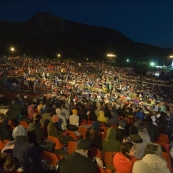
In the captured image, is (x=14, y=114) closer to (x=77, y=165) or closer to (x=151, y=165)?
(x=77, y=165)

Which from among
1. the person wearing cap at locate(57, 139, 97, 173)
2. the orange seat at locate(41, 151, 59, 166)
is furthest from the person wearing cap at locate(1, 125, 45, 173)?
the person wearing cap at locate(57, 139, 97, 173)

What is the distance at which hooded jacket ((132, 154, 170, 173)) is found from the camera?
10.1 feet

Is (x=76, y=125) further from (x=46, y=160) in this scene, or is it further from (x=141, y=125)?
(x=46, y=160)

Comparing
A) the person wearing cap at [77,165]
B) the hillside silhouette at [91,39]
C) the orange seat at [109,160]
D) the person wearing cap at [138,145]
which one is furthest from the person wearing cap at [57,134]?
the hillside silhouette at [91,39]

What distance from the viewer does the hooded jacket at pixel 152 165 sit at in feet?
10.1

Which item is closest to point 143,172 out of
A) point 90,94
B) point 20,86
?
point 20,86

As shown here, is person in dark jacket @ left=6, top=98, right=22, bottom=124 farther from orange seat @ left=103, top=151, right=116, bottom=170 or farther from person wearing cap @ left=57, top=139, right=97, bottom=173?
person wearing cap @ left=57, top=139, right=97, bottom=173

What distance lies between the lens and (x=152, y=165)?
3.10 m

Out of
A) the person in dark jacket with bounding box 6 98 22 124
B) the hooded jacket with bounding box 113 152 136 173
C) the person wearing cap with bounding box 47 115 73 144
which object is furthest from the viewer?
the person in dark jacket with bounding box 6 98 22 124

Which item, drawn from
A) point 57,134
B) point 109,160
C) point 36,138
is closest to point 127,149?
point 109,160

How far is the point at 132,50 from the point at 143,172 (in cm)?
17944

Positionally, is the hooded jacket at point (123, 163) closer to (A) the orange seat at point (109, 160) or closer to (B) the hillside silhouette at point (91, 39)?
(A) the orange seat at point (109, 160)

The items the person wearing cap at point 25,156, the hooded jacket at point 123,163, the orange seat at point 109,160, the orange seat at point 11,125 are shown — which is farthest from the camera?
the orange seat at point 11,125

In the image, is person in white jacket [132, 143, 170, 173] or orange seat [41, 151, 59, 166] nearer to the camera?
person in white jacket [132, 143, 170, 173]
